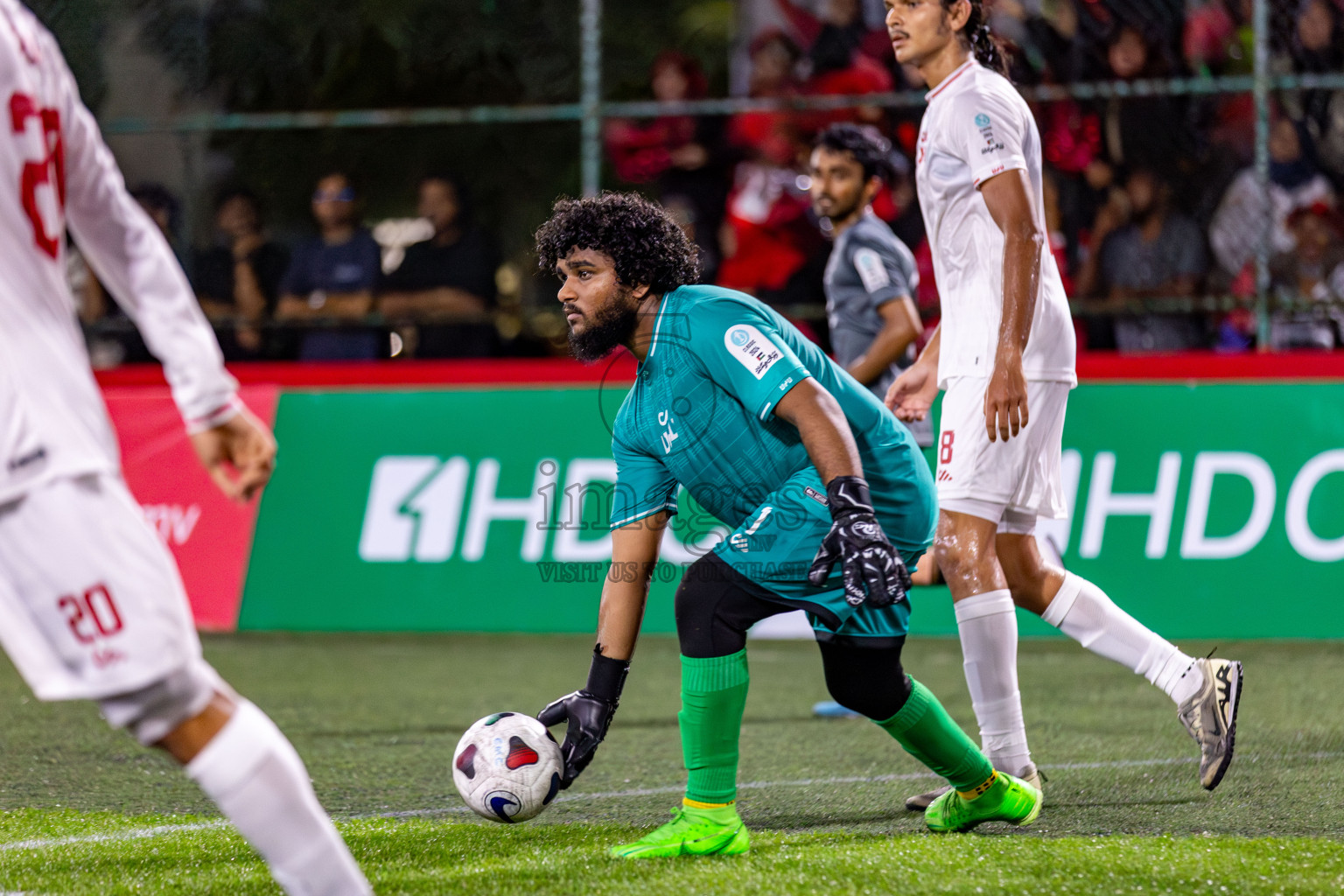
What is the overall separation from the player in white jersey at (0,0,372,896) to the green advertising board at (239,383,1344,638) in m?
4.53

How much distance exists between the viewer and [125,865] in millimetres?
3312

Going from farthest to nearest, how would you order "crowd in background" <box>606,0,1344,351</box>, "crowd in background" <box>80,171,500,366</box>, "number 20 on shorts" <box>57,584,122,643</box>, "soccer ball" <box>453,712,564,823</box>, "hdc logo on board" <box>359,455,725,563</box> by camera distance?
1. "crowd in background" <box>80,171,500,366</box>
2. "crowd in background" <box>606,0,1344,351</box>
3. "hdc logo on board" <box>359,455,725,563</box>
4. "soccer ball" <box>453,712,564,823</box>
5. "number 20 on shorts" <box>57,584,122,643</box>

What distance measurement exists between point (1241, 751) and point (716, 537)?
275 centimetres

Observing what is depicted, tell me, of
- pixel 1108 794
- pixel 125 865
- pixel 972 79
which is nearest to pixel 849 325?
pixel 972 79

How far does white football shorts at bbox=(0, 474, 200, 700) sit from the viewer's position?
228cm

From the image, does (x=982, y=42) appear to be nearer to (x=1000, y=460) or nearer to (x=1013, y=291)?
(x=1013, y=291)

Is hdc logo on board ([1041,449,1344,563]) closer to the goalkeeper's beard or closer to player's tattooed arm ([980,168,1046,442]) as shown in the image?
player's tattooed arm ([980,168,1046,442])

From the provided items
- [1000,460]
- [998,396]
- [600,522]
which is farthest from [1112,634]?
[600,522]

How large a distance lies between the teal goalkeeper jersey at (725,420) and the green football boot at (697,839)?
0.70m

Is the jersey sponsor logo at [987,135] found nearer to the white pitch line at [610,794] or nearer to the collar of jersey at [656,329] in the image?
the collar of jersey at [656,329]

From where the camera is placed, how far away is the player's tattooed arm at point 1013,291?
3.77 metres

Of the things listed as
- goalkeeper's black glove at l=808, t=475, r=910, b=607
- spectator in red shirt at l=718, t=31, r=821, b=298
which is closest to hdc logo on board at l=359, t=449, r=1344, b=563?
spectator in red shirt at l=718, t=31, r=821, b=298

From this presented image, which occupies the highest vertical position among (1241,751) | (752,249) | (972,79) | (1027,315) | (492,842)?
(972,79)

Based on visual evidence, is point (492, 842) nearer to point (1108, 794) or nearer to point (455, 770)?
point (455, 770)
